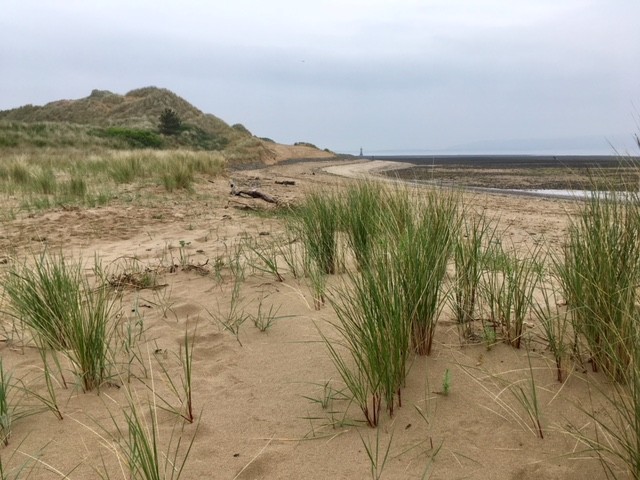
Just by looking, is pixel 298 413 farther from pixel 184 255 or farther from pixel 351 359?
pixel 184 255

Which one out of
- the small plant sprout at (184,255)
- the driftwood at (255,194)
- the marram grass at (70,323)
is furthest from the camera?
the driftwood at (255,194)

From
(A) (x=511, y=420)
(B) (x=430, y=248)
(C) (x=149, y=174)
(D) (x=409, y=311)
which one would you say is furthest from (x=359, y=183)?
(C) (x=149, y=174)

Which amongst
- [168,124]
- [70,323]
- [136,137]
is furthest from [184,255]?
[168,124]

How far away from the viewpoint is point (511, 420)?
1.86 meters

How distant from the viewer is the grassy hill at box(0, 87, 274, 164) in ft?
93.8

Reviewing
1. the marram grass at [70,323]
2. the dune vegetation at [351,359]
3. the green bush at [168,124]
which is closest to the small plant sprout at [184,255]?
the dune vegetation at [351,359]

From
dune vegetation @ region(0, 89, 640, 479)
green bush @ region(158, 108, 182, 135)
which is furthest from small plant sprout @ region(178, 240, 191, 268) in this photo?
green bush @ region(158, 108, 182, 135)

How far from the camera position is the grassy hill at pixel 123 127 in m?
28.6

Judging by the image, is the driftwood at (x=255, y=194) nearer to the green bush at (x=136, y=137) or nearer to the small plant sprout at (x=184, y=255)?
the small plant sprout at (x=184, y=255)

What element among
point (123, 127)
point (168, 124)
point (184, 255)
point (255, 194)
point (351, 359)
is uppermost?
point (168, 124)

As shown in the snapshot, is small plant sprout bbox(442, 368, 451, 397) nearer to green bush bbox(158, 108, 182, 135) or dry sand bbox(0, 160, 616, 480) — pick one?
dry sand bbox(0, 160, 616, 480)

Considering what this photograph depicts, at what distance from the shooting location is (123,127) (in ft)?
122

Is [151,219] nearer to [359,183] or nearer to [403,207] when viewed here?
[359,183]

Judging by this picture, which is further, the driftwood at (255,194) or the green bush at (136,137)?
the green bush at (136,137)
